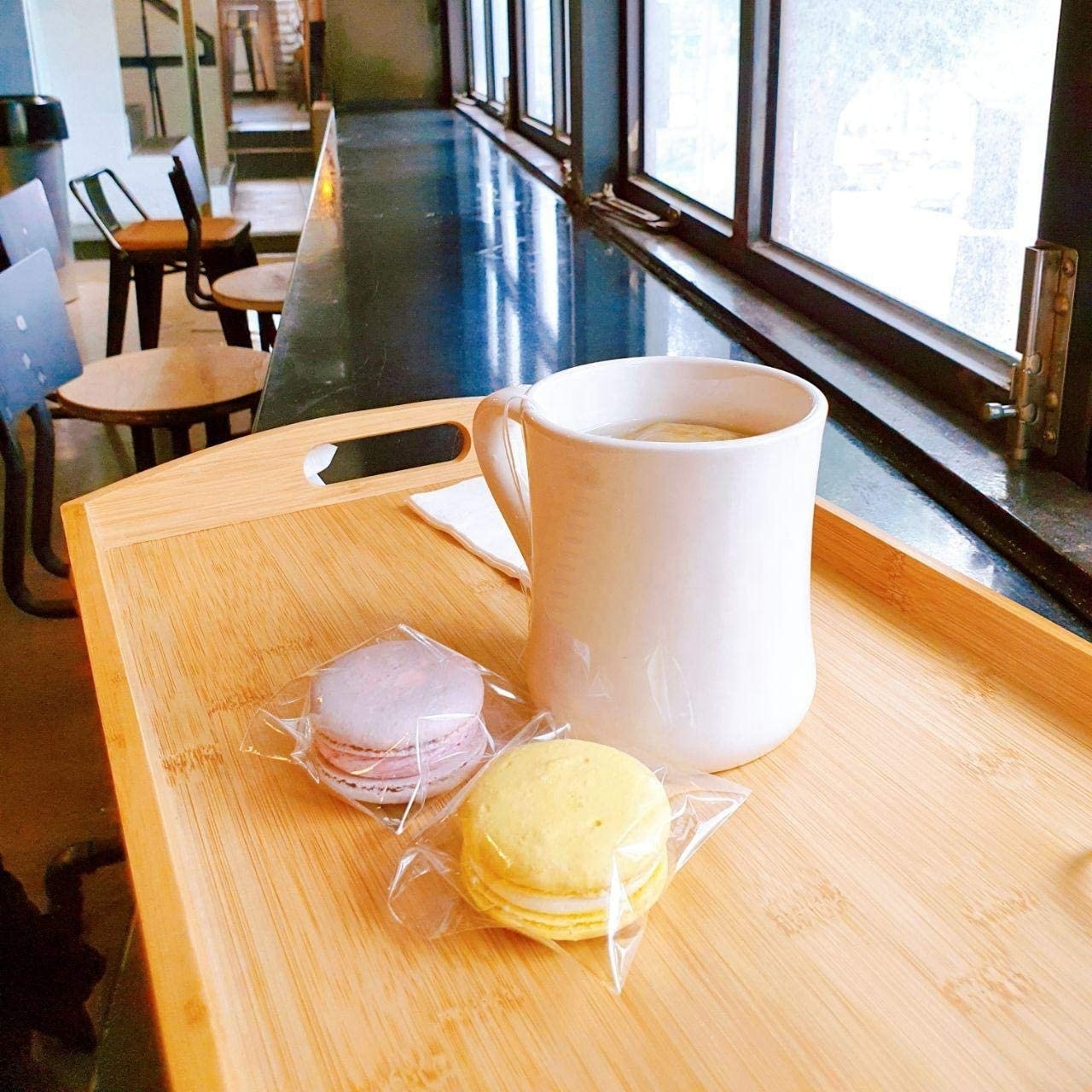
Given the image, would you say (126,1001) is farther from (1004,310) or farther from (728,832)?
(1004,310)

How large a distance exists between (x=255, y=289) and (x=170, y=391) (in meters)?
0.65

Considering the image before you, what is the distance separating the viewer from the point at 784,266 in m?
1.41

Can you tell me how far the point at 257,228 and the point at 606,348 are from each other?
4511 millimetres

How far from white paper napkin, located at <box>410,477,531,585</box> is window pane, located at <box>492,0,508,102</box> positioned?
138 inches

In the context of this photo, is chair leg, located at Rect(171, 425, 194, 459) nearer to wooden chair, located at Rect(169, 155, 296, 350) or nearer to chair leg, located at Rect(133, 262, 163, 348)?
wooden chair, located at Rect(169, 155, 296, 350)

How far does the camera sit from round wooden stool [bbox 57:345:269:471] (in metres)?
1.74

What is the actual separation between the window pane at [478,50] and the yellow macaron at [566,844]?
4.44m

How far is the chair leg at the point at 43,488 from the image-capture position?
1.48 metres

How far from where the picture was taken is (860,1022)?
0.31m

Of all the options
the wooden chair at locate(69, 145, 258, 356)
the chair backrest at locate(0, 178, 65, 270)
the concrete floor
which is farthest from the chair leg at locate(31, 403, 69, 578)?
the wooden chair at locate(69, 145, 258, 356)

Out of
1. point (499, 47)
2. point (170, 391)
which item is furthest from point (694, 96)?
point (499, 47)

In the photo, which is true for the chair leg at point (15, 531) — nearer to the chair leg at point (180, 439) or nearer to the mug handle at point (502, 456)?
the chair leg at point (180, 439)

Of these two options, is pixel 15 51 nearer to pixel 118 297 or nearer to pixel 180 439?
pixel 118 297

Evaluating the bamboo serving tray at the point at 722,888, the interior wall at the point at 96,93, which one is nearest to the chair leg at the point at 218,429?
the bamboo serving tray at the point at 722,888
